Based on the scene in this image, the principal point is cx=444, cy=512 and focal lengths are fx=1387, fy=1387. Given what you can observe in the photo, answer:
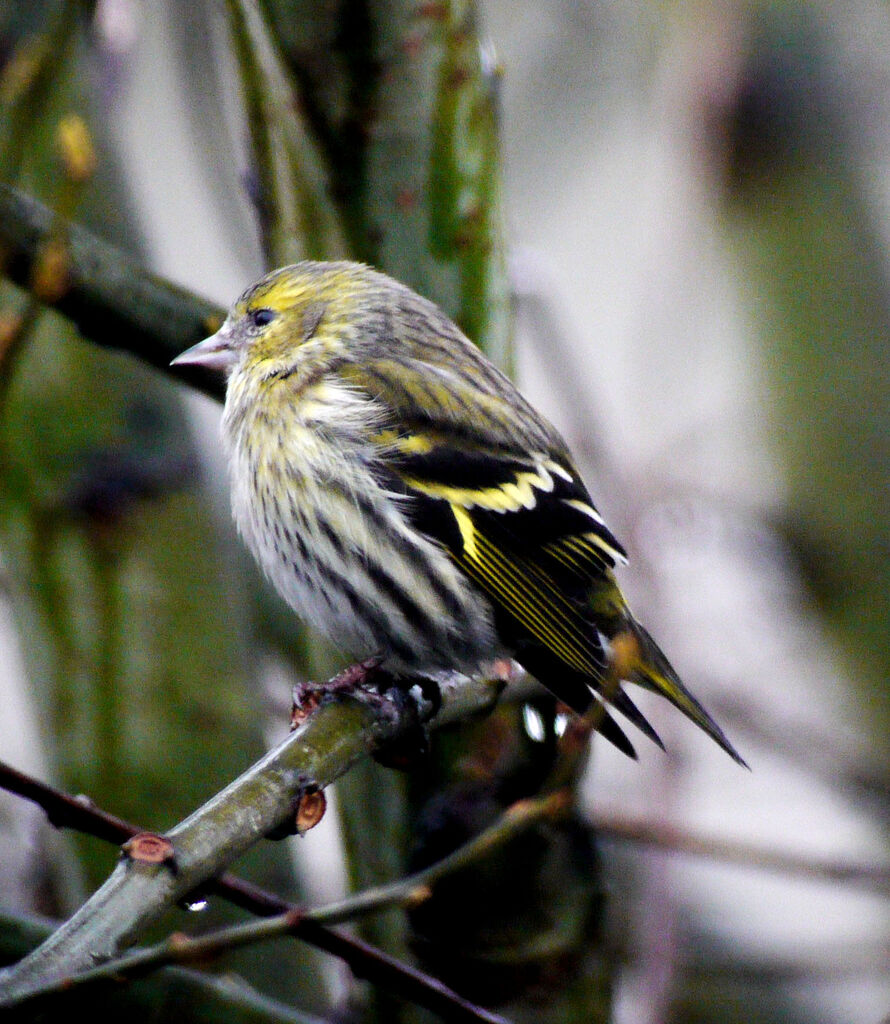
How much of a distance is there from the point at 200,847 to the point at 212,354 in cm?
146

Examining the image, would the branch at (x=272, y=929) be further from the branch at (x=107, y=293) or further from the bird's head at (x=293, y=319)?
the bird's head at (x=293, y=319)

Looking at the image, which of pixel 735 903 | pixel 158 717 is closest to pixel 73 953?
pixel 158 717

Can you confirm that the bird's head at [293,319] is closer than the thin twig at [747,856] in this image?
No

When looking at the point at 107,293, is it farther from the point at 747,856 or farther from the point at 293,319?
the point at 747,856

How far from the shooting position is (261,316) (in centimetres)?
302

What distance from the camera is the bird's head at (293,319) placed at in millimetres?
2824

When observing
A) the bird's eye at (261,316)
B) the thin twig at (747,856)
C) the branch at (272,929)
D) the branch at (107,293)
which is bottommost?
the thin twig at (747,856)

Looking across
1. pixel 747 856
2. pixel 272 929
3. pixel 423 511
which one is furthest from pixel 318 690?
pixel 272 929

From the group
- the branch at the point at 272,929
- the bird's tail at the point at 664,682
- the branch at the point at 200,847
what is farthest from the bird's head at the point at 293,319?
the branch at the point at 272,929

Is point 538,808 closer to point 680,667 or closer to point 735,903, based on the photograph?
point 680,667

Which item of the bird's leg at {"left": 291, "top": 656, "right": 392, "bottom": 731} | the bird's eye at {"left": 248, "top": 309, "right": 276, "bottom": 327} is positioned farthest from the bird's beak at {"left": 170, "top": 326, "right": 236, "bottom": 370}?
the bird's leg at {"left": 291, "top": 656, "right": 392, "bottom": 731}

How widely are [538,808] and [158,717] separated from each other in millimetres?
1878

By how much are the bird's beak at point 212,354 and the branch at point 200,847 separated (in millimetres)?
901

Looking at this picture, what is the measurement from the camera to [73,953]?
4.15ft
